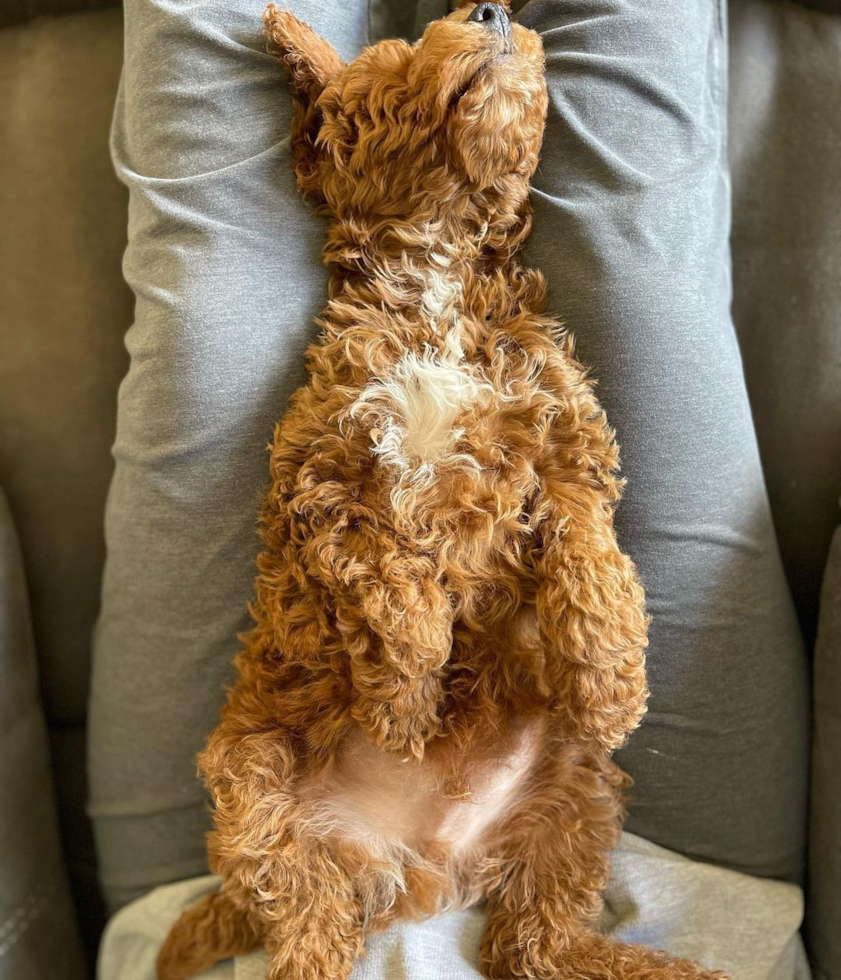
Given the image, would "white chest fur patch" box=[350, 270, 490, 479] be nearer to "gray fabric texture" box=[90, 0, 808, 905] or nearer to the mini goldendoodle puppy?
the mini goldendoodle puppy

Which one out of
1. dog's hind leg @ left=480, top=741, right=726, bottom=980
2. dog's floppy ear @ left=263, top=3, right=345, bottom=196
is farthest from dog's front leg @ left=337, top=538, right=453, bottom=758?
dog's floppy ear @ left=263, top=3, right=345, bottom=196

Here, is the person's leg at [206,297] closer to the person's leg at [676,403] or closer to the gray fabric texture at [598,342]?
the gray fabric texture at [598,342]

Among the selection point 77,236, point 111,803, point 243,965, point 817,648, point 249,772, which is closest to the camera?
point 249,772

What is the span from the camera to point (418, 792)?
1.13m

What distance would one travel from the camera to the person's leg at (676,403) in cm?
117

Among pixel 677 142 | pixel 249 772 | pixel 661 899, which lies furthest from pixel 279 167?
pixel 661 899

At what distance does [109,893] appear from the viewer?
1.49 meters

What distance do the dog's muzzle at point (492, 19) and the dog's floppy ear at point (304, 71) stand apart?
0.77 ft

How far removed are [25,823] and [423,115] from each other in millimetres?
1409

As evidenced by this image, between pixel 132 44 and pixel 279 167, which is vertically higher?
pixel 132 44

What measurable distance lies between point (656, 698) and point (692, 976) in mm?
395

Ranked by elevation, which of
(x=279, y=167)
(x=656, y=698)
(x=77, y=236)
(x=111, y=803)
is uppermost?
(x=279, y=167)

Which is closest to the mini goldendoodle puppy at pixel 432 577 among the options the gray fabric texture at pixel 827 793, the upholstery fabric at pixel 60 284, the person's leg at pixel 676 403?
the person's leg at pixel 676 403

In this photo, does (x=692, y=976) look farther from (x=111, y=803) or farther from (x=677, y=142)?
(x=677, y=142)
